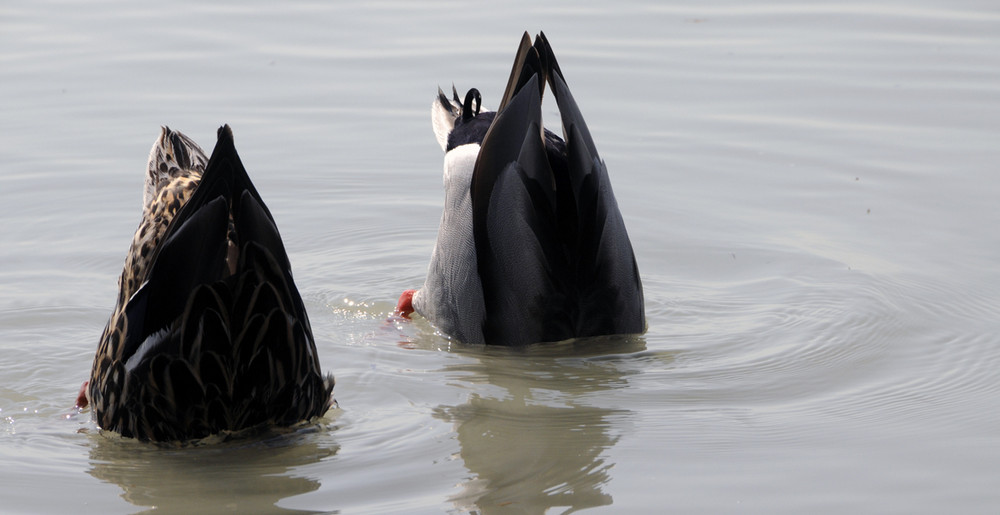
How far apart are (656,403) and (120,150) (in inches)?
198

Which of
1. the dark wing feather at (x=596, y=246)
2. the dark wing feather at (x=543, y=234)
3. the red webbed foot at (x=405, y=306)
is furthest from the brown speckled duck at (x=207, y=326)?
the red webbed foot at (x=405, y=306)

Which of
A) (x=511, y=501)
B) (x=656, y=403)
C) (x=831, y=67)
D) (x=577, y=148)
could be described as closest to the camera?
(x=511, y=501)

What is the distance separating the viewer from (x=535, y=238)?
596 centimetres

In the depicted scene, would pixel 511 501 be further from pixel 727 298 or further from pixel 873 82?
pixel 873 82

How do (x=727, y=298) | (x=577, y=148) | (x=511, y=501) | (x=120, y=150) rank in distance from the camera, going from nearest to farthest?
(x=511, y=501) → (x=577, y=148) → (x=727, y=298) → (x=120, y=150)

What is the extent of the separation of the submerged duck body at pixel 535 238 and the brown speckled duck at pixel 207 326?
1.27 m

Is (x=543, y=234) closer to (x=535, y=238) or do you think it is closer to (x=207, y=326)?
(x=535, y=238)

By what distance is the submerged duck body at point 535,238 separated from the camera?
5.99 metres

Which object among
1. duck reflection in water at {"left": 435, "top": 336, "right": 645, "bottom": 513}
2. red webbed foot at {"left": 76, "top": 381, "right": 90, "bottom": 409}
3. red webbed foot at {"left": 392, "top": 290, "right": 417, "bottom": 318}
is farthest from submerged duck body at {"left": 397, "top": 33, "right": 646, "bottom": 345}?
red webbed foot at {"left": 76, "top": 381, "right": 90, "bottom": 409}

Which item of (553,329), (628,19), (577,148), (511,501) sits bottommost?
(511,501)

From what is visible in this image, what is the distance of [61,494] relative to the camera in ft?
15.0

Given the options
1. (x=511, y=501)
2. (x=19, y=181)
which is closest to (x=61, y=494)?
(x=511, y=501)

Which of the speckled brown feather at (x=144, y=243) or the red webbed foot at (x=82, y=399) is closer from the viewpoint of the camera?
the speckled brown feather at (x=144, y=243)

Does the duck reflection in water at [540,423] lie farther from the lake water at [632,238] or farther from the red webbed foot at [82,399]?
the red webbed foot at [82,399]
